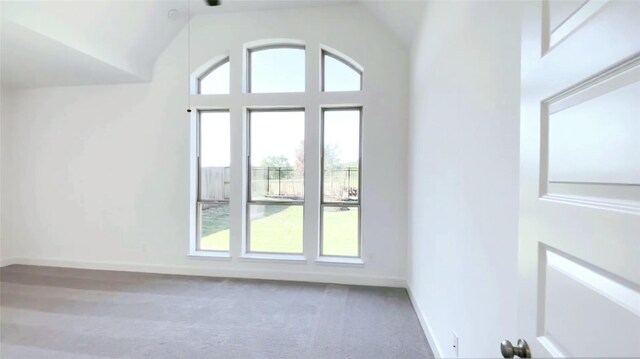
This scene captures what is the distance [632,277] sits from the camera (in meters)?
0.45

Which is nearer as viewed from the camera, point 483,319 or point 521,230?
point 521,230

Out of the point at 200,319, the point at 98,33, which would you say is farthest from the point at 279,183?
the point at 98,33

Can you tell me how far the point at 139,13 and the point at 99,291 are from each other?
3.36 meters

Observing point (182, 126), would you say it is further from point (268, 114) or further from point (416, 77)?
point (416, 77)

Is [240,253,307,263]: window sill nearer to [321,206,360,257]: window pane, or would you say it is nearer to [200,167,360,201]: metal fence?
[321,206,360,257]: window pane

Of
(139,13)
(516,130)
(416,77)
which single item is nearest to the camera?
(516,130)

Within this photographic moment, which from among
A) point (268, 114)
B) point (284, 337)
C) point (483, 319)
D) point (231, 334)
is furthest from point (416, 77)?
point (231, 334)

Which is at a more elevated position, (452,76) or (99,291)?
(452,76)

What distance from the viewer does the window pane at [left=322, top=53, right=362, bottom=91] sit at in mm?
3889

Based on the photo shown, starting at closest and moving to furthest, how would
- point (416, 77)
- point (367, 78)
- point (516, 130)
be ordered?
point (516, 130), point (416, 77), point (367, 78)

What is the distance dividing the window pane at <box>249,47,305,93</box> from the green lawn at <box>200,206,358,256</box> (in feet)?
5.53

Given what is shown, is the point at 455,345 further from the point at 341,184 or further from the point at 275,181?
the point at 275,181

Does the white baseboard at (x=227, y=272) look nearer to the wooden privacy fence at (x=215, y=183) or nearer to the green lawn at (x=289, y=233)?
the green lawn at (x=289, y=233)

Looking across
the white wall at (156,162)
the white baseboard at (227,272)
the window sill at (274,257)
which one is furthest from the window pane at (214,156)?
the white baseboard at (227,272)
